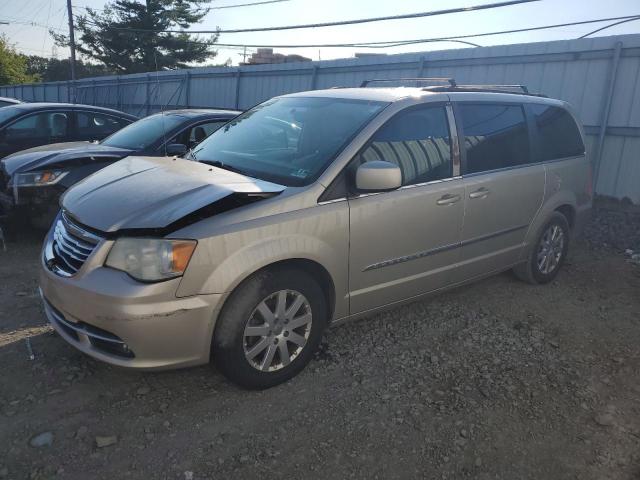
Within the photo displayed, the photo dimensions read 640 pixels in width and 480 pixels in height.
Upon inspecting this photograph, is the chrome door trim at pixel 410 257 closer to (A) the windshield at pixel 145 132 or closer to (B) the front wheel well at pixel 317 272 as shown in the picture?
(B) the front wheel well at pixel 317 272

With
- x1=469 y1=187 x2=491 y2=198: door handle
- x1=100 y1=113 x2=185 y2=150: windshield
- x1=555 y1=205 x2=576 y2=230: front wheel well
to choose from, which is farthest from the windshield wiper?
x1=555 y1=205 x2=576 y2=230: front wheel well

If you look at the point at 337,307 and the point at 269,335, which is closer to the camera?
the point at 269,335

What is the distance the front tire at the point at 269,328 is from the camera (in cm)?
277

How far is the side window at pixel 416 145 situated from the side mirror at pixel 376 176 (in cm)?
18

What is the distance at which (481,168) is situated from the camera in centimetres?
400

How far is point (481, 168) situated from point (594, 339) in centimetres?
160

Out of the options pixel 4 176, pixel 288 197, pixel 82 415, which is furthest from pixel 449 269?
pixel 4 176

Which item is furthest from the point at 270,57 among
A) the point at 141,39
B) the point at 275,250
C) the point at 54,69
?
the point at 54,69

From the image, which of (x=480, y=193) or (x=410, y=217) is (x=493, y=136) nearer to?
(x=480, y=193)

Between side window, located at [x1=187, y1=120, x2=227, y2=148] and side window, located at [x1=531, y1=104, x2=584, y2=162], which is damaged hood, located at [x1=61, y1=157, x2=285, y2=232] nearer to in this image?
side window, located at [x1=187, y1=120, x2=227, y2=148]

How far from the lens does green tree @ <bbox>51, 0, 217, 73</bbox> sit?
28.6 metres

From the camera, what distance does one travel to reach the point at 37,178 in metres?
5.23

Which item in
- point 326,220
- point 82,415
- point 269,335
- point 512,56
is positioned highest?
point 512,56

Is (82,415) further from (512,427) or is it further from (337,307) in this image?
(512,427)
